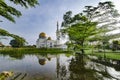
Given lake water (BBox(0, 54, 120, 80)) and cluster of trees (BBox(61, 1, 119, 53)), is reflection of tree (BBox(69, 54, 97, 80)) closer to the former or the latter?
lake water (BBox(0, 54, 120, 80))

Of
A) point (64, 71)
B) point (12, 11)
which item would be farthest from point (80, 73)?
point (12, 11)

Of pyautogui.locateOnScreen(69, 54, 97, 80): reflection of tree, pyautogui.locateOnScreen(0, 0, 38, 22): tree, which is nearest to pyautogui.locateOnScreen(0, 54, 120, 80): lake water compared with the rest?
pyautogui.locateOnScreen(69, 54, 97, 80): reflection of tree

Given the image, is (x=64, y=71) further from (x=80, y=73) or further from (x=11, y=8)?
(x=11, y=8)

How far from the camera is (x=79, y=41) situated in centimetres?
3962

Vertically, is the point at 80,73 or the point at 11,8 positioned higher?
the point at 11,8

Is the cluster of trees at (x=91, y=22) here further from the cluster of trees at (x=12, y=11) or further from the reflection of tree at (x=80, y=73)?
the cluster of trees at (x=12, y=11)

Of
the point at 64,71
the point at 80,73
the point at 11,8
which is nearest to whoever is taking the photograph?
the point at 11,8

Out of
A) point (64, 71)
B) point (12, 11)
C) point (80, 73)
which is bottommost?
point (80, 73)

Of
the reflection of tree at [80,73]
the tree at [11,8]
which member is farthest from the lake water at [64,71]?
the tree at [11,8]

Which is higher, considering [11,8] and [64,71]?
[11,8]

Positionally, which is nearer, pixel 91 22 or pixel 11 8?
pixel 11 8

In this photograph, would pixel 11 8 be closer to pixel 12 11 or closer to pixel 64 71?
pixel 12 11

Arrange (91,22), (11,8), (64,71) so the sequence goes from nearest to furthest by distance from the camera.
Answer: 1. (11,8)
2. (64,71)
3. (91,22)

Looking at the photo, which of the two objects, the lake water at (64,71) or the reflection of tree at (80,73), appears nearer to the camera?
the reflection of tree at (80,73)
